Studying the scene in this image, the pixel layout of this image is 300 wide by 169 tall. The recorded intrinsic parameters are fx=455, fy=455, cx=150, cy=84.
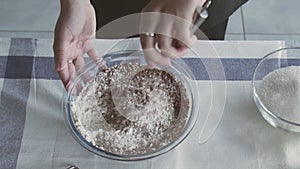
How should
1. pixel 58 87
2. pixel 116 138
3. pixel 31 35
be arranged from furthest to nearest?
pixel 31 35 < pixel 58 87 < pixel 116 138

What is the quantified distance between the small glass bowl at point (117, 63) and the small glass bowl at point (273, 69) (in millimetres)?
97

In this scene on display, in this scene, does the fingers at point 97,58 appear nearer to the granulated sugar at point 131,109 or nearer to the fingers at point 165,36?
the granulated sugar at point 131,109

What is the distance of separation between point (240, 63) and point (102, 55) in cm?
24

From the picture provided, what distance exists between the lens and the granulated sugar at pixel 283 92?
69 cm

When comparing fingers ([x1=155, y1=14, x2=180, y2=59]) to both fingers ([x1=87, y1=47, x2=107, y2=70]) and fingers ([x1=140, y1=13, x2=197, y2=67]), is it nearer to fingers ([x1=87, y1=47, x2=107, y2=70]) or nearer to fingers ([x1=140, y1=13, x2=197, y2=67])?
fingers ([x1=140, y1=13, x2=197, y2=67])

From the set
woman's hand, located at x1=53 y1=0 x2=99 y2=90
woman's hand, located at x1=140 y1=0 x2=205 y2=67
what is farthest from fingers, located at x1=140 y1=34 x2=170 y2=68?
woman's hand, located at x1=53 y1=0 x2=99 y2=90

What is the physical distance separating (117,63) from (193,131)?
17 cm

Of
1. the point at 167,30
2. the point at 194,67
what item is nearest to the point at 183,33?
the point at 167,30

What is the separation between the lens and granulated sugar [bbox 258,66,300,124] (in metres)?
0.69

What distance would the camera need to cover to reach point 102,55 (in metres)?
0.78

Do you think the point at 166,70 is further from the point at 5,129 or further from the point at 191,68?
the point at 5,129

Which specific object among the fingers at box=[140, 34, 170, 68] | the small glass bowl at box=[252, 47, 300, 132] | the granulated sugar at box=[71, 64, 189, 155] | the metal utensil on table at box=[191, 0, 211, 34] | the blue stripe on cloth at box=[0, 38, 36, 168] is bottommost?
the blue stripe on cloth at box=[0, 38, 36, 168]

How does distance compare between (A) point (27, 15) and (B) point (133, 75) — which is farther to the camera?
(A) point (27, 15)

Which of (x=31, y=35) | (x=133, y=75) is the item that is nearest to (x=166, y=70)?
(x=133, y=75)
